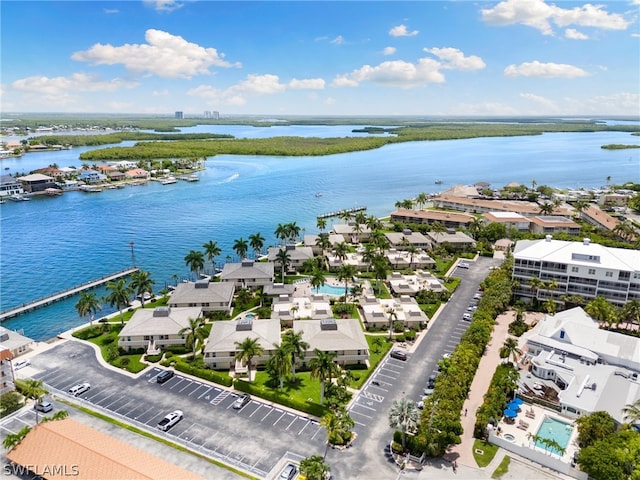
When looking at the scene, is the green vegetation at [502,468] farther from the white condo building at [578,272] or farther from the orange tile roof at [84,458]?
the white condo building at [578,272]

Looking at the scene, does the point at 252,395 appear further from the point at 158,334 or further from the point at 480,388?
the point at 480,388

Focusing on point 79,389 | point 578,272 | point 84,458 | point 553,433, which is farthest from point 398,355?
point 79,389

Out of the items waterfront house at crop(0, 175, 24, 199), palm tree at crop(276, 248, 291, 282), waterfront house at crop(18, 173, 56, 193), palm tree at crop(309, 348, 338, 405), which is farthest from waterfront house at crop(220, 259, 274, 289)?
waterfront house at crop(18, 173, 56, 193)

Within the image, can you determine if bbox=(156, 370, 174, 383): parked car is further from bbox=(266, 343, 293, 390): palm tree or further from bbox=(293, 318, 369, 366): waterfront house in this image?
bbox=(293, 318, 369, 366): waterfront house

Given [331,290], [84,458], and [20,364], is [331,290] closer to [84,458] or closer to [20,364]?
[20,364]

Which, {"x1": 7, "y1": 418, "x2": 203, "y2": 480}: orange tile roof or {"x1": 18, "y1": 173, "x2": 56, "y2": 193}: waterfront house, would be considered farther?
{"x1": 18, "y1": 173, "x2": 56, "y2": 193}: waterfront house

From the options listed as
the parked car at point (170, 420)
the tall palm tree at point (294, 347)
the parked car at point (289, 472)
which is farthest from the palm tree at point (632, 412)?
the parked car at point (170, 420)
